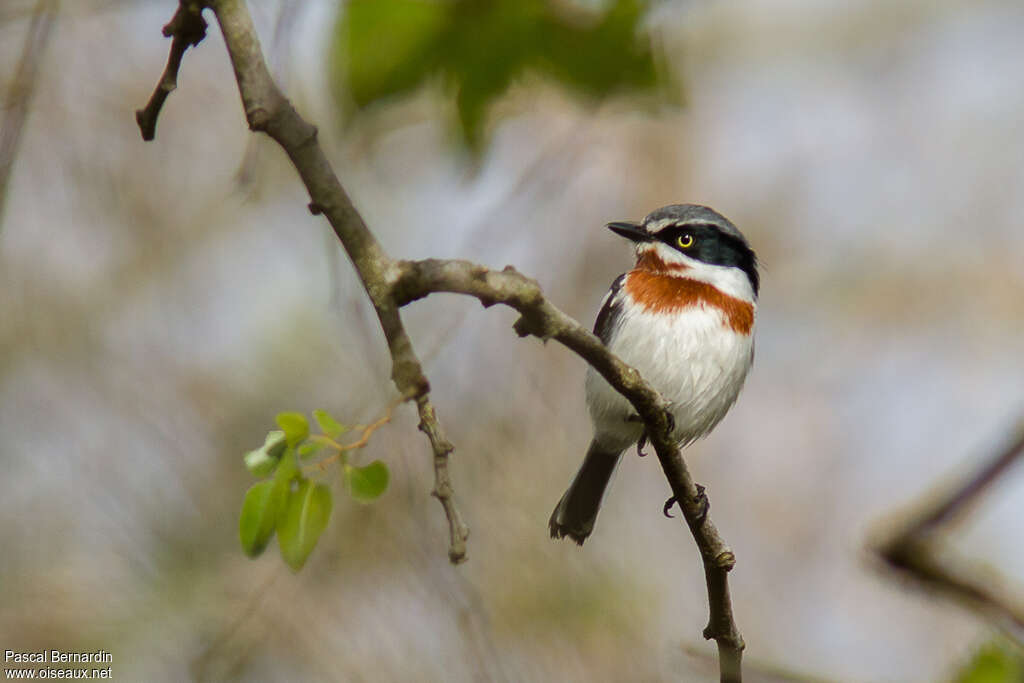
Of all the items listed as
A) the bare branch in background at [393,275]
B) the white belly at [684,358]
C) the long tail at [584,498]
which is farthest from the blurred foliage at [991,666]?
the long tail at [584,498]

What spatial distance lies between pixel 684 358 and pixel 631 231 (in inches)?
35.1

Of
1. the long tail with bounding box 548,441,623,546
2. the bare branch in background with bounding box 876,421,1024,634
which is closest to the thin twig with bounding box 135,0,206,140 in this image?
the bare branch in background with bounding box 876,421,1024,634

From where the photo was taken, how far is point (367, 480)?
8.66ft

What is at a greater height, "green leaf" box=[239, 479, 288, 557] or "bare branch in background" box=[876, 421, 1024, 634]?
"green leaf" box=[239, 479, 288, 557]

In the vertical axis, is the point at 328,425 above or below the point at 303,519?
above

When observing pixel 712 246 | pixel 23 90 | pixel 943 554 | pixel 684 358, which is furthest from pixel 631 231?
pixel 943 554

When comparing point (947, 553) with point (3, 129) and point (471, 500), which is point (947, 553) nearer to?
point (3, 129)

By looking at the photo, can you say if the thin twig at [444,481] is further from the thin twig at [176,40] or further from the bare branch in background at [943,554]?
the thin twig at [176,40]

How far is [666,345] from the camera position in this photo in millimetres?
5496

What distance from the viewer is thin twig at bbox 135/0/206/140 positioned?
282cm

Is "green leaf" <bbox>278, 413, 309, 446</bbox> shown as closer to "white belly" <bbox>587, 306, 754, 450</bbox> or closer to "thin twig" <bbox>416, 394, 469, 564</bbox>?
"thin twig" <bbox>416, 394, 469, 564</bbox>

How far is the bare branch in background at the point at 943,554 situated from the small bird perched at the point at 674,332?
3.53 metres

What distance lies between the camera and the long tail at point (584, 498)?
583cm

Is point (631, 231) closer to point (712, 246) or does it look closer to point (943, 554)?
point (712, 246)
